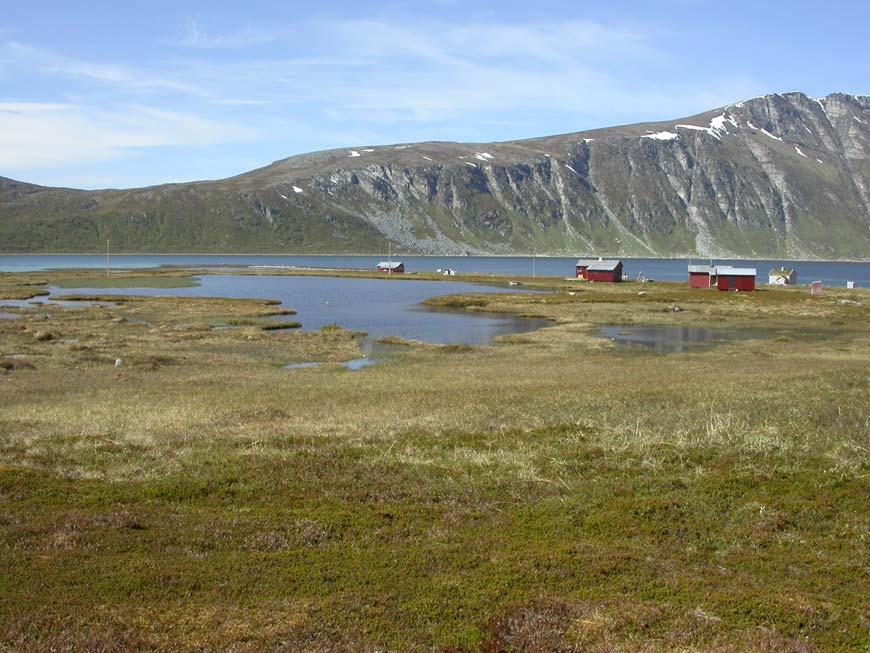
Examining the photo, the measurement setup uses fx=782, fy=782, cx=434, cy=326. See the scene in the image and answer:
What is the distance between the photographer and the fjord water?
8038 centimetres

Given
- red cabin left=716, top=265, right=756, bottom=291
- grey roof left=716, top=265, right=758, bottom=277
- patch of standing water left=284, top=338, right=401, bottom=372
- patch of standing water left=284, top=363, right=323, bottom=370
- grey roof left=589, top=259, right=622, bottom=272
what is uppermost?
grey roof left=589, top=259, right=622, bottom=272

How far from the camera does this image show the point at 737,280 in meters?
142

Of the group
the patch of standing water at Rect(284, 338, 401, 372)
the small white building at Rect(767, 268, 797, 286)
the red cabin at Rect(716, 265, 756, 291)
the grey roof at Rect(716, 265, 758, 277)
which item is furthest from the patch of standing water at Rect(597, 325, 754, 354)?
the small white building at Rect(767, 268, 797, 286)

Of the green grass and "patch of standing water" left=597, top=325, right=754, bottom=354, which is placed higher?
the green grass

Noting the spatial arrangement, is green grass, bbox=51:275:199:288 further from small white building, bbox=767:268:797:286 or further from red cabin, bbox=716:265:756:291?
small white building, bbox=767:268:797:286

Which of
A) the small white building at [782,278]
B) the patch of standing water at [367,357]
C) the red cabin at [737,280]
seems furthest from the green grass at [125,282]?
the small white building at [782,278]

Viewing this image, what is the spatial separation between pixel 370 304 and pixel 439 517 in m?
99.2

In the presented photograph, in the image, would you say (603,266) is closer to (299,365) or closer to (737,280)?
(737,280)

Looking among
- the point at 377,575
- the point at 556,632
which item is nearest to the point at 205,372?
the point at 377,575

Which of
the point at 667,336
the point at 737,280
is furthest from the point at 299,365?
the point at 737,280

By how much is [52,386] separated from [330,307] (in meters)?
70.2

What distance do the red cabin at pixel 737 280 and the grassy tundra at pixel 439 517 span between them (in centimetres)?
10740

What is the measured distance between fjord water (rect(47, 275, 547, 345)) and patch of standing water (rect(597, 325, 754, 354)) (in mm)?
10327

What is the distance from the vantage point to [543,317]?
3812 inches
